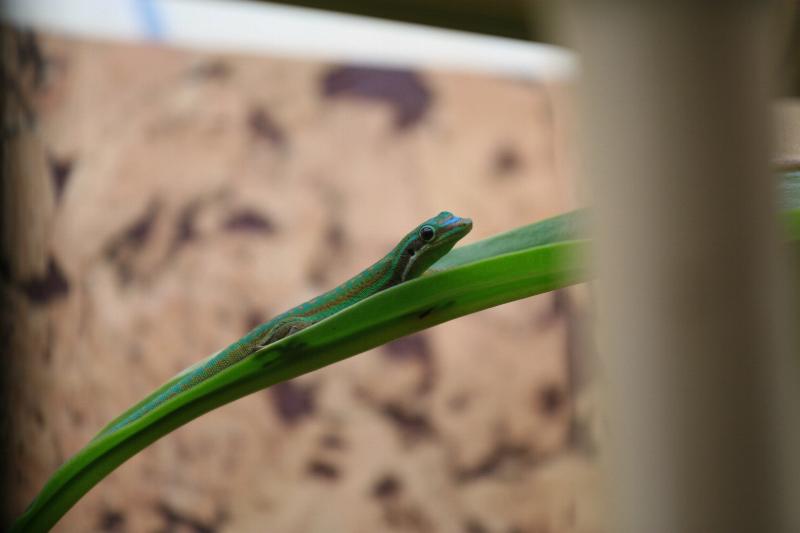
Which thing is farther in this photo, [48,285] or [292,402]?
[292,402]

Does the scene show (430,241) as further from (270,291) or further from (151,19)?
(151,19)

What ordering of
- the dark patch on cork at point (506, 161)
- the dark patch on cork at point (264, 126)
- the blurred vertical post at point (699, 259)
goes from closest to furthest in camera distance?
the blurred vertical post at point (699, 259), the dark patch on cork at point (264, 126), the dark patch on cork at point (506, 161)

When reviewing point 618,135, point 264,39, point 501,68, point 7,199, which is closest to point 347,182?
point 264,39

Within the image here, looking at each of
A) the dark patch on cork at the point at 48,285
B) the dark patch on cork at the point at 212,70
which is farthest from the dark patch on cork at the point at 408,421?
the dark patch on cork at the point at 212,70

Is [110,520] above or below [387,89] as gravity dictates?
below

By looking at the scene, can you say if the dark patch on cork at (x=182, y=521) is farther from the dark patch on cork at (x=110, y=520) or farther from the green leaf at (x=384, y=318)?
the green leaf at (x=384, y=318)

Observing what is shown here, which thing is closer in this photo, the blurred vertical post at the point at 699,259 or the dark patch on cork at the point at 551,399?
the blurred vertical post at the point at 699,259

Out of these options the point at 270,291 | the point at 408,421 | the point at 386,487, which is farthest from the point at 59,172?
the point at 386,487
